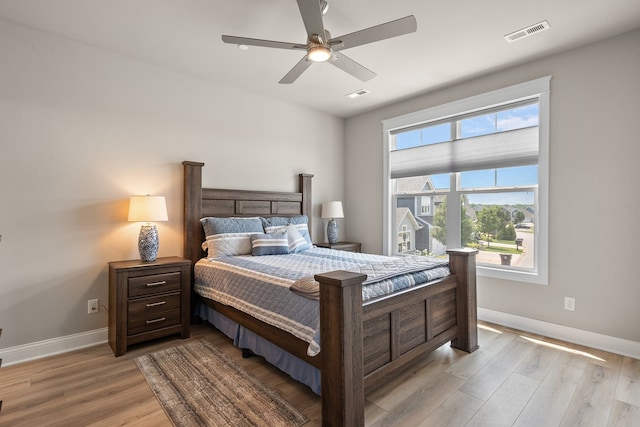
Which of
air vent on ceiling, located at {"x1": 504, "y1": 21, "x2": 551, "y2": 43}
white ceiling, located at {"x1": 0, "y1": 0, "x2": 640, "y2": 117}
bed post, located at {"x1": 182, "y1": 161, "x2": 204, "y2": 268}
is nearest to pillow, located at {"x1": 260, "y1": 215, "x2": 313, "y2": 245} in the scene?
bed post, located at {"x1": 182, "y1": 161, "x2": 204, "y2": 268}

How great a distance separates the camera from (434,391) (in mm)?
2092

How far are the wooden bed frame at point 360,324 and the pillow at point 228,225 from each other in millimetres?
150

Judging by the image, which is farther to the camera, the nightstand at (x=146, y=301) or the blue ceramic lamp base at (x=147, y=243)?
the blue ceramic lamp base at (x=147, y=243)

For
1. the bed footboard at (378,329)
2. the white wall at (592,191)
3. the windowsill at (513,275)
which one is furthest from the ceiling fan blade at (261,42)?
the windowsill at (513,275)

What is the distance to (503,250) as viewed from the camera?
3.47 m

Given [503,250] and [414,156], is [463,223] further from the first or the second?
[414,156]

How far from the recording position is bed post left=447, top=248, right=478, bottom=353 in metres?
2.67

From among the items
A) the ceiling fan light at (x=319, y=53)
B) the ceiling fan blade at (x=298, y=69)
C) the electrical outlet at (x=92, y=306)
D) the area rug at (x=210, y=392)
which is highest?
the ceiling fan blade at (x=298, y=69)

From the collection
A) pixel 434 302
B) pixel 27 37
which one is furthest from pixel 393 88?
pixel 27 37

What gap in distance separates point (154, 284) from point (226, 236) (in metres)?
0.83

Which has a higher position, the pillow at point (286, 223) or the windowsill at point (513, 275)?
the pillow at point (286, 223)

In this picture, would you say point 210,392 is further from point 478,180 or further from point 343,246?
point 478,180

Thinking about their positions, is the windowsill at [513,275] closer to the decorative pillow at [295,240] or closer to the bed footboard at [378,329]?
the bed footboard at [378,329]

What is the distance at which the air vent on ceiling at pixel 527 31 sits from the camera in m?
2.54
